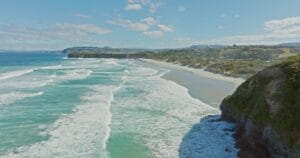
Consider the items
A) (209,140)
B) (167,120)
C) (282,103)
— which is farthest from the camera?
(167,120)

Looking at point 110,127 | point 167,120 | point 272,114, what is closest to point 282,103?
point 272,114

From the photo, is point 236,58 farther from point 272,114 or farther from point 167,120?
point 272,114

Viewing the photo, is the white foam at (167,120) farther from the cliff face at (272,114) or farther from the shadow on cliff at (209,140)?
the cliff face at (272,114)

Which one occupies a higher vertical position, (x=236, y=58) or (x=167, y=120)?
(x=167, y=120)

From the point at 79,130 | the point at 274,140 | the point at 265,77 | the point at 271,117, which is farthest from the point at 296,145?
the point at 79,130

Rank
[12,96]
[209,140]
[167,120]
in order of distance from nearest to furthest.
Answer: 1. [209,140]
2. [167,120]
3. [12,96]

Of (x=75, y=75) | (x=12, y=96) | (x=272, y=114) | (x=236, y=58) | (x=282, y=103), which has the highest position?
(x=282, y=103)

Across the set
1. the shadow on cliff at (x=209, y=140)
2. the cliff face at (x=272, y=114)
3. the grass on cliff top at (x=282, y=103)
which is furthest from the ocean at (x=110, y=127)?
the grass on cliff top at (x=282, y=103)

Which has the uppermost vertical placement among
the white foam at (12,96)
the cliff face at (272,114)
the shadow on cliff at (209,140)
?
the cliff face at (272,114)
